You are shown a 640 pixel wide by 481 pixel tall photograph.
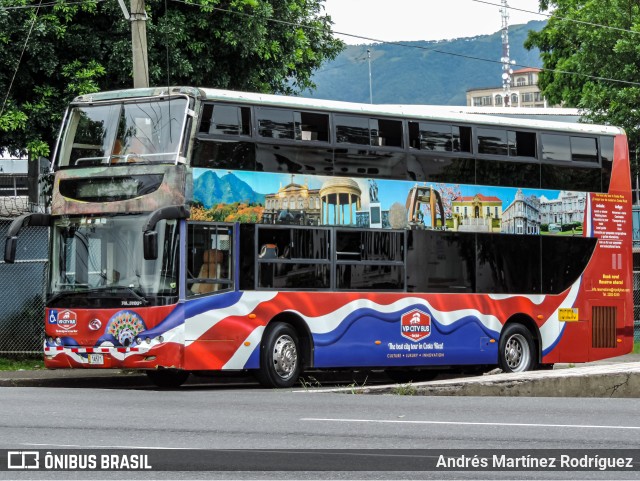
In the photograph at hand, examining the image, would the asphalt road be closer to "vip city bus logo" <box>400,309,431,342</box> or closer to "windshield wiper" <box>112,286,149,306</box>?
"windshield wiper" <box>112,286,149,306</box>

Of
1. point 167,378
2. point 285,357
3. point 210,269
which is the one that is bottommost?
point 167,378

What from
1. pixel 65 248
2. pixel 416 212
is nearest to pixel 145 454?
pixel 65 248

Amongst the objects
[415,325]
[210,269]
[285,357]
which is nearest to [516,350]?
[415,325]

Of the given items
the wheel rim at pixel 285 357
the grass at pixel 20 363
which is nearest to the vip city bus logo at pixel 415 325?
the wheel rim at pixel 285 357

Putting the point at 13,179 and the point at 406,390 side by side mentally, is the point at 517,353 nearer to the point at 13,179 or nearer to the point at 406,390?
the point at 406,390

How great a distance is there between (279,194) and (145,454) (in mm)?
9980

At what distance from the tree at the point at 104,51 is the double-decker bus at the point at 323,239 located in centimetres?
575

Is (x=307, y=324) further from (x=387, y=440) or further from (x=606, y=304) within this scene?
(x=387, y=440)

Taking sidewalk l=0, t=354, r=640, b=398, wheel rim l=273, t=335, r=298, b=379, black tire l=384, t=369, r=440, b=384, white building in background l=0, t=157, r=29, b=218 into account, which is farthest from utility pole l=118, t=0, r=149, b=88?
white building in background l=0, t=157, r=29, b=218

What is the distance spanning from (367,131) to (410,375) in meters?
5.24

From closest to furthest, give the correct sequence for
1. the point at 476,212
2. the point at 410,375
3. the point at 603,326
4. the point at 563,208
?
1. the point at 476,212
2. the point at 563,208
3. the point at 410,375
4. the point at 603,326

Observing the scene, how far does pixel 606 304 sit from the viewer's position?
81.1 feet

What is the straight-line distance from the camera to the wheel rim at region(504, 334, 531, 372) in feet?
77.0

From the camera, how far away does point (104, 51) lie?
26422mm
